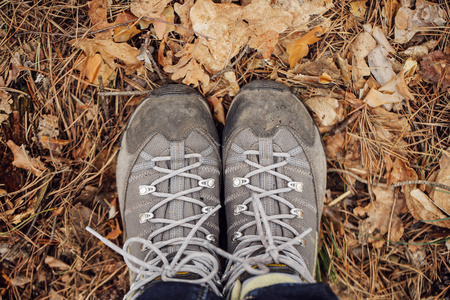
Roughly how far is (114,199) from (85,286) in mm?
595

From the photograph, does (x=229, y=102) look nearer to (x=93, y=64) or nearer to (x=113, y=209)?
(x=93, y=64)

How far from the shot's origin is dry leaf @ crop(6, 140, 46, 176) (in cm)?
202

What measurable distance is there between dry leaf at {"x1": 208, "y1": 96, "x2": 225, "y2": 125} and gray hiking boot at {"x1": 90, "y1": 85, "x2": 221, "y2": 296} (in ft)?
0.36

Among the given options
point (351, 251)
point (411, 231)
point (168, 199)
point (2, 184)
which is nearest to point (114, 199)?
point (168, 199)

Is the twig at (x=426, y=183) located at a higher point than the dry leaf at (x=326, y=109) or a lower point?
lower

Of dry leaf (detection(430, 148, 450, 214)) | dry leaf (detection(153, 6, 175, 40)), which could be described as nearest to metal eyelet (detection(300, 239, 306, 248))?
dry leaf (detection(430, 148, 450, 214))

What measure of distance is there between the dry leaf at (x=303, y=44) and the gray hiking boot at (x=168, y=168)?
0.64 metres

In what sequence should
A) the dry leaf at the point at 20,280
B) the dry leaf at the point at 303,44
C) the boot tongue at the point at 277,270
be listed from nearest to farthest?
1. the boot tongue at the point at 277,270
2. the dry leaf at the point at 303,44
3. the dry leaf at the point at 20,280

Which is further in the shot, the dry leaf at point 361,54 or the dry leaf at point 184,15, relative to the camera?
the dry leaf at point 361,54

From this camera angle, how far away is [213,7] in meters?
1.86

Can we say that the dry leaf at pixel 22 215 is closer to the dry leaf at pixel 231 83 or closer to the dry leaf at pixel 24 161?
the dry leaf at pixel 24 161

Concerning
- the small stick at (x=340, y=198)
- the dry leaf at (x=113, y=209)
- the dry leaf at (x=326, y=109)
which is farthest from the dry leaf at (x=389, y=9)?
the dry leaf at (x=113, y=209)

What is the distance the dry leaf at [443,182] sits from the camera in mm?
2010

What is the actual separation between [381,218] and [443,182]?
1.42 feet
